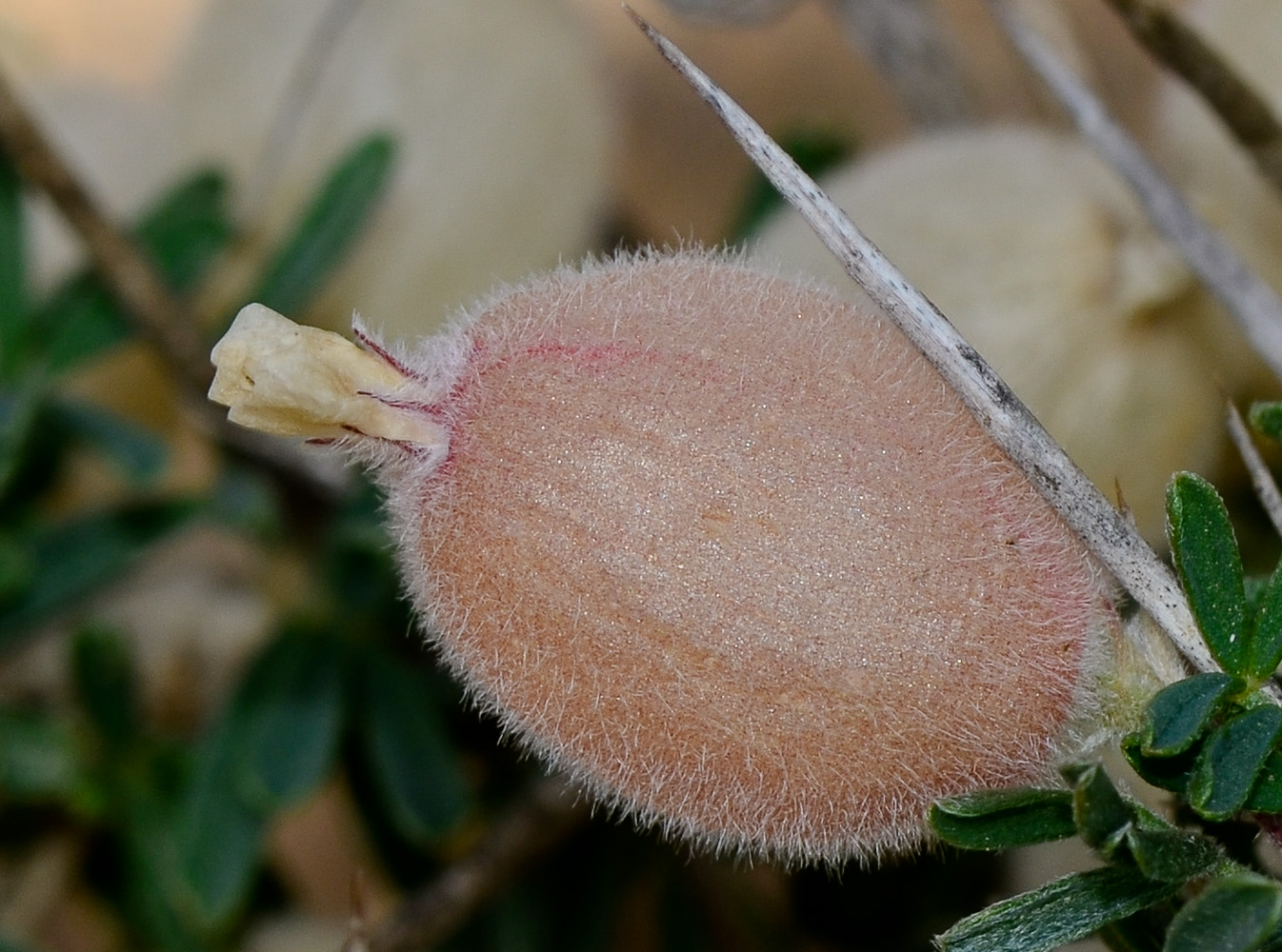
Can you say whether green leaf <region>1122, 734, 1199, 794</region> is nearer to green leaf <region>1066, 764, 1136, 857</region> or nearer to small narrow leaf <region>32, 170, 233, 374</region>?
green leaf <region>1066, 764, 1136, 857</region>

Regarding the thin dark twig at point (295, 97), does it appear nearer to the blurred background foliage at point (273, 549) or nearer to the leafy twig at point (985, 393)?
the blurred background foliage at point (273, 549)

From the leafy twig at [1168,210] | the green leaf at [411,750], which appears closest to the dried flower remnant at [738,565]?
the leafy twig at [1168,210]

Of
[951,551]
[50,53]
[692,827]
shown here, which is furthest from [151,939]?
[50,53]

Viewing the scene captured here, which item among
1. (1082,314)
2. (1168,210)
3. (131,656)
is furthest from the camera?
(131,656)

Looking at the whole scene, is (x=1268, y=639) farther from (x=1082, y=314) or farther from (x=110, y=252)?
(x=110, y=252)

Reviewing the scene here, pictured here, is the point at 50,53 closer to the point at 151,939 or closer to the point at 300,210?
the point at 300,210

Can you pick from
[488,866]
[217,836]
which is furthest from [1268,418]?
[217,836]

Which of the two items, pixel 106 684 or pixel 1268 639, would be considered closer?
pixel 1268 639

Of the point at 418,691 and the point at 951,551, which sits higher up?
the point at 951,551
